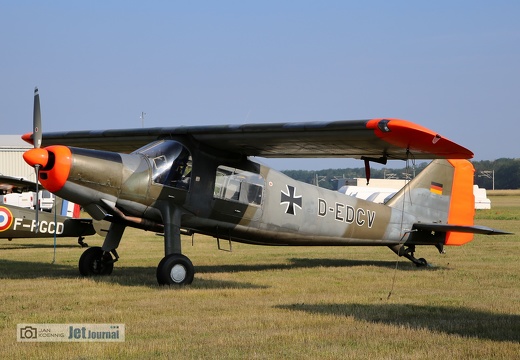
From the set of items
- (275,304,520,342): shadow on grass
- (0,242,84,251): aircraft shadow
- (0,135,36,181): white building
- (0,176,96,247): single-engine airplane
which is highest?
(0,135,36,181): white building

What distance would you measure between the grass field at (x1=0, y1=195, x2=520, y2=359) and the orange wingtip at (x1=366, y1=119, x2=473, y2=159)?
2171 millimetres

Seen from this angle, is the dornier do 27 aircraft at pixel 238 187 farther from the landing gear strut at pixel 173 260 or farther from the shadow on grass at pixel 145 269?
the shadow on grass at pixel 145 269

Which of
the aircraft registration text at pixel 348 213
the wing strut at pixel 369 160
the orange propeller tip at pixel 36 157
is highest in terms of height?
the wing strut at pixel 369 160

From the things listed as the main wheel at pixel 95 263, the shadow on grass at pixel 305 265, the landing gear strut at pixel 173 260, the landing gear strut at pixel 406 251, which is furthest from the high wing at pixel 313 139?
the landing gear strut at pixel 406 251

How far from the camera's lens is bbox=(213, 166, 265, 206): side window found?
12859 millimetres

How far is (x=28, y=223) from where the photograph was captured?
1981cm

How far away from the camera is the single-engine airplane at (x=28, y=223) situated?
63.5 feet

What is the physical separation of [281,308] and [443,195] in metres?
7.90

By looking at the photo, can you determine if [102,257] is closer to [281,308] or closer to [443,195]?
[281,308]

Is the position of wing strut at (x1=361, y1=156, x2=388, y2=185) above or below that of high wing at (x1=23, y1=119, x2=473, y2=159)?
below

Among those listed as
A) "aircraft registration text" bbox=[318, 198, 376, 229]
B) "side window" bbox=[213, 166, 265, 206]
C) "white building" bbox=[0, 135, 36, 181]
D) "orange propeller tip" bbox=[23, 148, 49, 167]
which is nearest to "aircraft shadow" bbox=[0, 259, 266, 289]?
"side window" bbox=[213, 166, 265, 206]

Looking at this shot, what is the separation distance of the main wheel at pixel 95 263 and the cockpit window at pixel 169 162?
7.94ft

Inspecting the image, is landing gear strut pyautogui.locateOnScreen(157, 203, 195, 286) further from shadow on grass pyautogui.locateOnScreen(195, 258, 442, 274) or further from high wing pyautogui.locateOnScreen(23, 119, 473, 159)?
shadow on grass pyautogui.locateOnScreen(195, 258, 442, 274)

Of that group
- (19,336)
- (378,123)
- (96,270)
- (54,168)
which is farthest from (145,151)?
(19,336)
